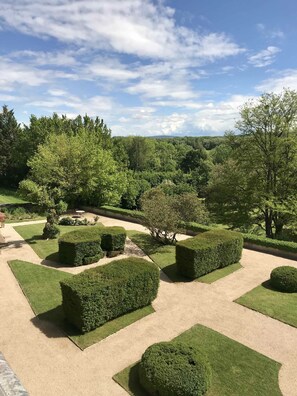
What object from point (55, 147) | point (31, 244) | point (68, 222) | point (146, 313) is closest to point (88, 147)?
point (55, 147)

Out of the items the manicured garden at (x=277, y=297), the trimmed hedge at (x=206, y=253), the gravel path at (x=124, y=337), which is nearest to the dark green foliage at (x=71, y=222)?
the gravel path at (x=124, y=337)

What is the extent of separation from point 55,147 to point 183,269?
23449 millimetres

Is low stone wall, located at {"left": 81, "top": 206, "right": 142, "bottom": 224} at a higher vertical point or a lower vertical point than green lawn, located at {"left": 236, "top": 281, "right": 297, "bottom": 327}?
higher

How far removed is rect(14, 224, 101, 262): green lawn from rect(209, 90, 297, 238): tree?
1455 cm

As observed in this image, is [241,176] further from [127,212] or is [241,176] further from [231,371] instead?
[231,371]

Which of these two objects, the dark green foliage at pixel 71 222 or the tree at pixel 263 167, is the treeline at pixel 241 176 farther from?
the dark green foliage at pixel 71 222

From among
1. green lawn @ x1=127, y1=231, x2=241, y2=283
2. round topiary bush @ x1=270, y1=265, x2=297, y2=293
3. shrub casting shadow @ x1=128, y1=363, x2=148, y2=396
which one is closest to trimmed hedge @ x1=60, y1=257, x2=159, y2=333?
shrub casting shadow @ x1=128, y1=363, x2=148, y2=396

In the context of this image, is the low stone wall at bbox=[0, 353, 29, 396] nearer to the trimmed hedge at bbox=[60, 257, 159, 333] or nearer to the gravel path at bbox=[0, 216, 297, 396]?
the gravel path at bbox=[0, 216, 297, 396]

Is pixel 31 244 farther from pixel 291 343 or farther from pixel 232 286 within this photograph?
pixel 291 343

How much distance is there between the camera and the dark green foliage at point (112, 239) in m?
18.6

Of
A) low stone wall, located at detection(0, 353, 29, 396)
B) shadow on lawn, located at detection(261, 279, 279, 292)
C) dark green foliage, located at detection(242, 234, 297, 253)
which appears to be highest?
dark green foliage, located at detection(242, 234, 297, 253)

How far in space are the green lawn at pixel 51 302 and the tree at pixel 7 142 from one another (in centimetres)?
4213

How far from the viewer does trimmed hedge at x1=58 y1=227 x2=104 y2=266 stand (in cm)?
1670

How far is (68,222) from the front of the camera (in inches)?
1056
